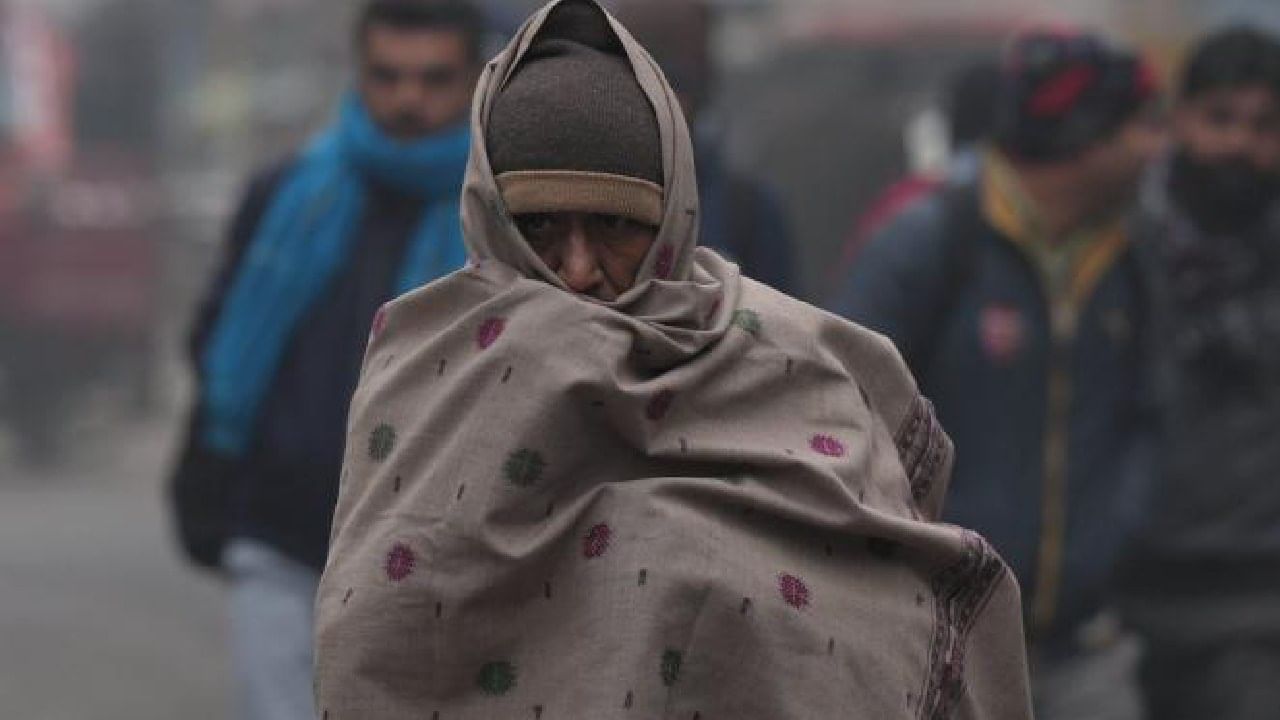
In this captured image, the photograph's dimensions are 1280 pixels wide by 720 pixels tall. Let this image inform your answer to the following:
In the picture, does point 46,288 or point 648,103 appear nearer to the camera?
point 648,103

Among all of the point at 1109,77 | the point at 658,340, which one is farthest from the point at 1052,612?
the point at 658,340

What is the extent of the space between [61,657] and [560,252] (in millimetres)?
7186

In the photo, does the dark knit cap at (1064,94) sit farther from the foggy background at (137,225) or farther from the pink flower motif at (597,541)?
the pink flower motif at (597,541)

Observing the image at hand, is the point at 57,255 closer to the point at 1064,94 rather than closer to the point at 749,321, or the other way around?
the point at 1064,94

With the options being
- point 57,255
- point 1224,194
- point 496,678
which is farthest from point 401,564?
point 57,255

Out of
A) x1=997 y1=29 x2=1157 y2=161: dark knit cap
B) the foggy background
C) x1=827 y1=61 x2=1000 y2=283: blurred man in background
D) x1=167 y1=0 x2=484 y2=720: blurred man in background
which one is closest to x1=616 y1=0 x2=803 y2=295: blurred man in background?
the foggy background

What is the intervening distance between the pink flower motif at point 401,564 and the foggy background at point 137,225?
3121 millimetres

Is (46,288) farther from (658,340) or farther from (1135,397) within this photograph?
(658,340)

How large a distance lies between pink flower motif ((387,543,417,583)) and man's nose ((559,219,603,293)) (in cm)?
30

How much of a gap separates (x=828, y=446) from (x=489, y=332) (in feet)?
1.15

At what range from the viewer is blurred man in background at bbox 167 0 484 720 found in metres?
5.45

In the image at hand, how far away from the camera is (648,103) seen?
126 inches

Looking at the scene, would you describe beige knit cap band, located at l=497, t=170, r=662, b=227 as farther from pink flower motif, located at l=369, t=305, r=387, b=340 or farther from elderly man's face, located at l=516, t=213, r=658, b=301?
pink flower motif, located at l=369, t=305, r=387, b=340

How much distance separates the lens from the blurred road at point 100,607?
9.53m
